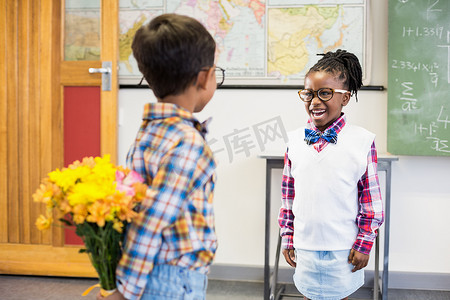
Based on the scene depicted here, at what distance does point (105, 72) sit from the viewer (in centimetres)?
290

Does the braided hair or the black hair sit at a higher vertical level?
the braided hair

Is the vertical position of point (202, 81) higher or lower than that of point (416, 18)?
lower

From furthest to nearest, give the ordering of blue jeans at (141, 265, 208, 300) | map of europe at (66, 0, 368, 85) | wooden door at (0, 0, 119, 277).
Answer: wooden door at (0, 0, 119, 277)
map of europe at (66, 0, 368, 85)
blue jeans at (141, 265, 208, 300)

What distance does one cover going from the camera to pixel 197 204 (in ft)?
3.33

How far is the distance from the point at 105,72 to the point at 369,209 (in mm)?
1913

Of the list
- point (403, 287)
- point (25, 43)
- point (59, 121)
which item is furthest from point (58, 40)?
point (403, 287)

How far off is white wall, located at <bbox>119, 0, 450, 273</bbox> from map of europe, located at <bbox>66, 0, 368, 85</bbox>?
102 mm

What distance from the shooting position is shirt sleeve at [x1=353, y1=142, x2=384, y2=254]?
1.54 meters

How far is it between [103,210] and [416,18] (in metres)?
2.36

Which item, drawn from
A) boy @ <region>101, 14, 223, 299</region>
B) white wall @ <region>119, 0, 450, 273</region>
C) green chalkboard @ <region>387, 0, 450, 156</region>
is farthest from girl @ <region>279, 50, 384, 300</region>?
green chalkboard @ <region>387, 0, 450, 156</region>

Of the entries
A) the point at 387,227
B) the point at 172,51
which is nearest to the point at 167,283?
the point at 172,51

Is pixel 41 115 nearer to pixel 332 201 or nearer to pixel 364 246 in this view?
pixel 332 201

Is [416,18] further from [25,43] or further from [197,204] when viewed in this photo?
[25,43]

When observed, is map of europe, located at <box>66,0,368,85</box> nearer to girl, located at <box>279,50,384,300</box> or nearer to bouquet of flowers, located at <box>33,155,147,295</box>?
girl, located at <box>279,50,384,300</box>
